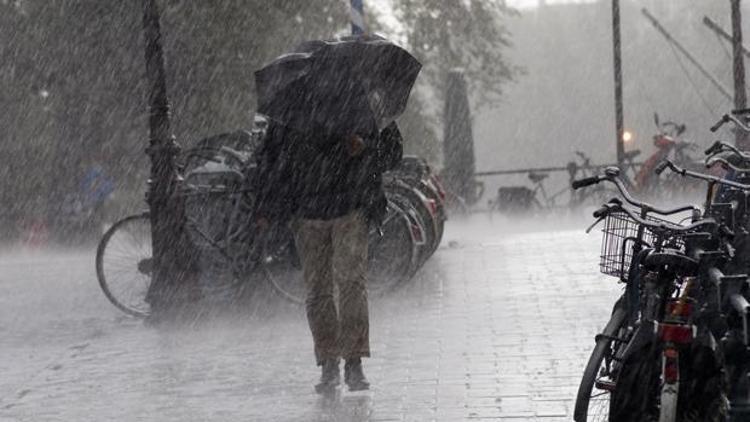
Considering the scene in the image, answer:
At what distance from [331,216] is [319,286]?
38 centimetres

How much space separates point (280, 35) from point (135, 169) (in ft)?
9.89

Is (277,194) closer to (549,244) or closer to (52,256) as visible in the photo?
(549,244)

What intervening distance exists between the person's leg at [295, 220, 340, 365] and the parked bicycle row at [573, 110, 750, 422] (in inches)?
92.2

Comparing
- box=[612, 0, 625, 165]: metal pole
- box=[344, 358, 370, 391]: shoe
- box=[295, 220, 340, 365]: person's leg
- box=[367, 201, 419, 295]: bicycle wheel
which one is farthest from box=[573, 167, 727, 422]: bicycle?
box=[612, 0, 625, 165]: metal pole

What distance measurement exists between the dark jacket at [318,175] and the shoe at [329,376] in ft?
2.53

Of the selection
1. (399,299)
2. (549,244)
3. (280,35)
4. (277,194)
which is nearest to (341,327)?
(277,194)

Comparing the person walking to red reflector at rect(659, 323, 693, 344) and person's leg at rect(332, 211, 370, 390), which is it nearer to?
person's leg at rect(332, 211, 370, 390)

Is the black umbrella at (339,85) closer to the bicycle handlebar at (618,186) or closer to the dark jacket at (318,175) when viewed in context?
the dark jacket at (318,175)

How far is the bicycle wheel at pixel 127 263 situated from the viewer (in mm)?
11875

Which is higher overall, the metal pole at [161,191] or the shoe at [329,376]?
the metal pole at [161,191]

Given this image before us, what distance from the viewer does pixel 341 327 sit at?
8.26 meters

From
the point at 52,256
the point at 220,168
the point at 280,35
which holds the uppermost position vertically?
the point at 280,35

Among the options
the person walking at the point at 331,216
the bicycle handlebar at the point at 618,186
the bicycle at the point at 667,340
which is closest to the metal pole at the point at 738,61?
the person walking at the point at 331,216

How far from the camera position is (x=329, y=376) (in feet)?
26.7
